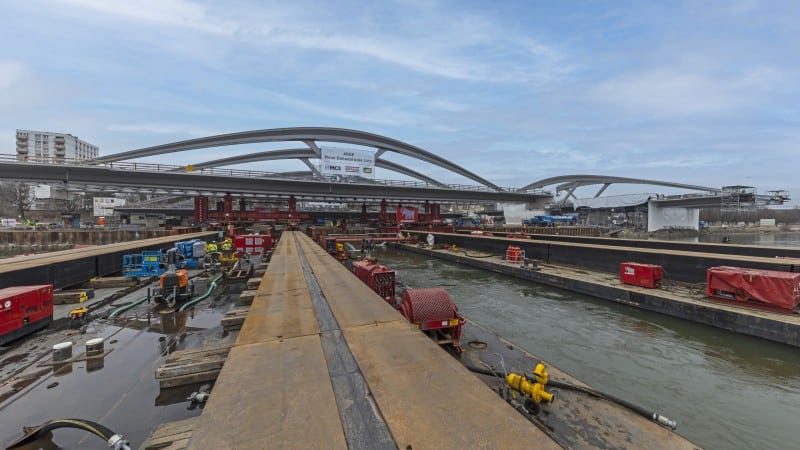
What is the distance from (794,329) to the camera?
30.5 feet

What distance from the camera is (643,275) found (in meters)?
14.5

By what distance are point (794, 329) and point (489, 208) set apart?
16005cm

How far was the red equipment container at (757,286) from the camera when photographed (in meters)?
10.3

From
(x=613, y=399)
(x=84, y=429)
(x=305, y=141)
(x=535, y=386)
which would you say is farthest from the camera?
(x=305, y=141)

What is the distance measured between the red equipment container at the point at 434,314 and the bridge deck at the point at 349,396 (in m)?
1.61

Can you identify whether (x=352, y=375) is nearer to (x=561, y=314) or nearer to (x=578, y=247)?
(x=561, y=314)

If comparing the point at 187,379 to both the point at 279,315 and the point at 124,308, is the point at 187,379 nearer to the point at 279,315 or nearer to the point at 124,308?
the point at 279,315

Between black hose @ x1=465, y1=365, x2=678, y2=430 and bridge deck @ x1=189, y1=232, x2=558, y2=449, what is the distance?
2.98 m

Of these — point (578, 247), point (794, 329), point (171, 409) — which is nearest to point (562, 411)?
point (171, 409)

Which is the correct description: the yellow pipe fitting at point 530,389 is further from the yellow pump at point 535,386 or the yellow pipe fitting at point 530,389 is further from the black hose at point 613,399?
the black hose at point 613,399

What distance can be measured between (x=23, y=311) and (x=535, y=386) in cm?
1228

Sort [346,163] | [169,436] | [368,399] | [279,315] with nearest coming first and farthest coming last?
1. [368,399]
2. [169,436]
3. [279,315]
4. [346,163]

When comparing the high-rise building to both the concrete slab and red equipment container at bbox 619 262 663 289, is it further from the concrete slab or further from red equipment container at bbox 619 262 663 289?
red equipment container at bbox 619 262 663 289

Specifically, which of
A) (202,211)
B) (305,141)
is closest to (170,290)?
(202,211)
